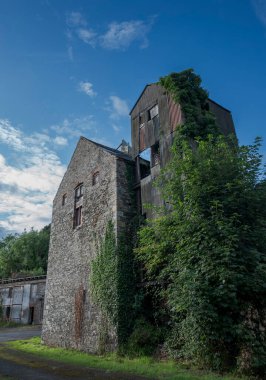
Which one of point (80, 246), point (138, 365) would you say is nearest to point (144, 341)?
point (138, 365)

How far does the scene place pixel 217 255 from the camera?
7.82 meters

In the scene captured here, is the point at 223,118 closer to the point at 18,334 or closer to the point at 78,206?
the point at 78,206

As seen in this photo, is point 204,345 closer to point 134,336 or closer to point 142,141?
point 134,336

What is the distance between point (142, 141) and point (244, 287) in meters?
8.36

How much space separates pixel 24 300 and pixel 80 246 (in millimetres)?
17407

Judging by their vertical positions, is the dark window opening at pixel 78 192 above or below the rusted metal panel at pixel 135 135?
below

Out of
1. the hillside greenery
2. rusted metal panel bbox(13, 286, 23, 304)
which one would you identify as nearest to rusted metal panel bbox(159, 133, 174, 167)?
the hillside greenery

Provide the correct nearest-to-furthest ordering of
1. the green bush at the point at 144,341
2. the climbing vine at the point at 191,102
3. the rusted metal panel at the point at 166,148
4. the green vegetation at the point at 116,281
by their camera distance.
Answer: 1. the green bush at the point at 144,341
2. the green vegetation at the point at 116,281
3. the climbing vine at the point at 191,102
4. the rusted metal panel at the point at 166,148

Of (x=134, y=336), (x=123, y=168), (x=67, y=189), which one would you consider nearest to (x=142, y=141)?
(x=123, y=168)

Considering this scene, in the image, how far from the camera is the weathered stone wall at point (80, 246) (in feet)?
41.2

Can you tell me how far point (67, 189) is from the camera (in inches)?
679

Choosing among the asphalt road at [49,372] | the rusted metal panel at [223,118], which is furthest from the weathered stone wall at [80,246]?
the rusted metal panel at [223,118]

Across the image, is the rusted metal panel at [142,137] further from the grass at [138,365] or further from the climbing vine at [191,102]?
the grass at [138,365]

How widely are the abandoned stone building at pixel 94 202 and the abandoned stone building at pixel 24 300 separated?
1247 centimetres
